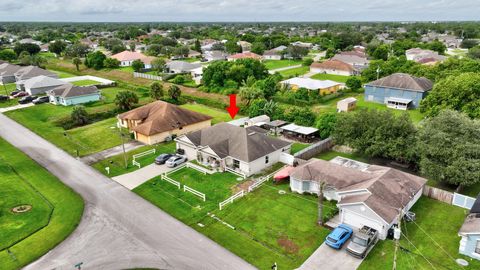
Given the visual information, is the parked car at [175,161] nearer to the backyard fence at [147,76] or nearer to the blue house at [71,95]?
the blue house at [71,95]

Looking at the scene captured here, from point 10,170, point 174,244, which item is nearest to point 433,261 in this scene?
point 174,244

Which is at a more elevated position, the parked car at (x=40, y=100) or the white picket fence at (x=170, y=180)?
the parked car at (x=40, y=100)

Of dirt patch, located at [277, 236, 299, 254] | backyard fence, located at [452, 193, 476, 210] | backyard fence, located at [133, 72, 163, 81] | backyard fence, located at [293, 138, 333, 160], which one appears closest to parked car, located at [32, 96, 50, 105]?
backyard fence, located at [133, 72, 163, 81]

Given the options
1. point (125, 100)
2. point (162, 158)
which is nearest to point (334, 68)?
point (125, 100)

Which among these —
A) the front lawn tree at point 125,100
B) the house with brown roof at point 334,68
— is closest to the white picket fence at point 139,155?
the front lawn tree at point 125,100

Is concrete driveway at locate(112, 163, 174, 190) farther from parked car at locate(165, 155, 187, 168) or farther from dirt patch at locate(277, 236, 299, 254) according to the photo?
dirt patch at locate(277, 236, 299, 254)

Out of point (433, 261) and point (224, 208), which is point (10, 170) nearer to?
point (224, 208)

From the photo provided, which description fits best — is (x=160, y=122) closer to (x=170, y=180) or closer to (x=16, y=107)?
(x=170, y=180)

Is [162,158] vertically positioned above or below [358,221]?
above
